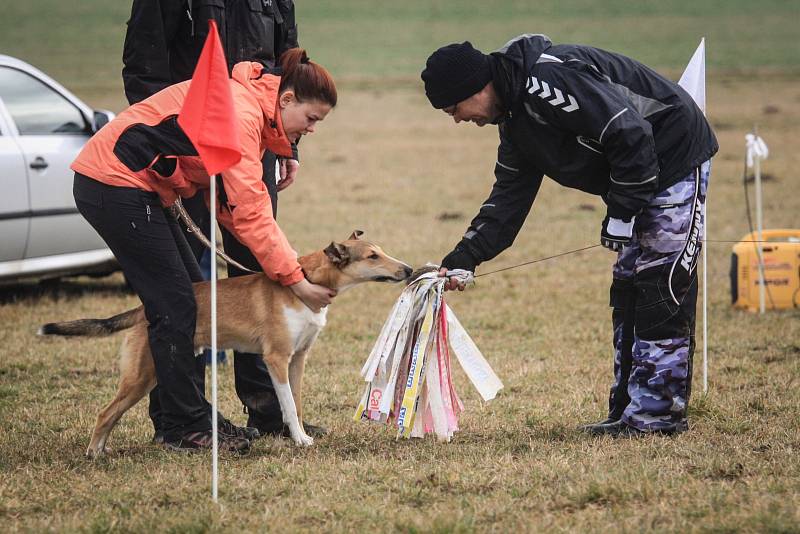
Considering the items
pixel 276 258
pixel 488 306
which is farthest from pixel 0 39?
pixel 276 258

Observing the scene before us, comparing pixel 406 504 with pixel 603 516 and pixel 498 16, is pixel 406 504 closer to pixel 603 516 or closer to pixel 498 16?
pixel 603 516

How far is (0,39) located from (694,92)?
54625mm

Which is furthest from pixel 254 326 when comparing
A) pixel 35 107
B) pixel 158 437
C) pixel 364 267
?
pixel 35 107

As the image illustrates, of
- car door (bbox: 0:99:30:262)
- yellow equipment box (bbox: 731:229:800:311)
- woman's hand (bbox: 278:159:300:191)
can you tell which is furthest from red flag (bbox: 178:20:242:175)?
yellow equipment box (bbox: 731:229:800:311)

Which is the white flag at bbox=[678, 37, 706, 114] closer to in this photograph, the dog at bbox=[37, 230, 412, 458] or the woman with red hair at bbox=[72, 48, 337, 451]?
the dog at bbox=[37, 230, 412, 458]

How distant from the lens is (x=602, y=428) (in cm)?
577

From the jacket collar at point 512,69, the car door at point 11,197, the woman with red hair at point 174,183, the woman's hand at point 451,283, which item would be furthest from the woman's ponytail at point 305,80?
the car door at point 11,197

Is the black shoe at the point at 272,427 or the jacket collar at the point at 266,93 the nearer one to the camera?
the jacket collar at the point at 266,93

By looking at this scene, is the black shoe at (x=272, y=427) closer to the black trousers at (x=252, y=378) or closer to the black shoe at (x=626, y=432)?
the black trousers at (x=252, y=378)

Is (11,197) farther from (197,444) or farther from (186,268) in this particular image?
(197,444)

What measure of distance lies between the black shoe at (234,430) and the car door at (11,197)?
401 cm

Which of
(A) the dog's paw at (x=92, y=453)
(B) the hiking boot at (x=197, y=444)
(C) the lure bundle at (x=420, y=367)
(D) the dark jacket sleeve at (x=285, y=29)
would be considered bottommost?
(A) the dog's paw at (x=92, y=453)

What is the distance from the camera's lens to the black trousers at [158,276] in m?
5.08

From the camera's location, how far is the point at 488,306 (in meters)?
9.63
